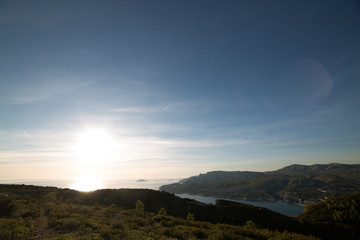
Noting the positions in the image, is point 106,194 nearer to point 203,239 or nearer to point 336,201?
point 203,239

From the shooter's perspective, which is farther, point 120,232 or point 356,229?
point 356,229

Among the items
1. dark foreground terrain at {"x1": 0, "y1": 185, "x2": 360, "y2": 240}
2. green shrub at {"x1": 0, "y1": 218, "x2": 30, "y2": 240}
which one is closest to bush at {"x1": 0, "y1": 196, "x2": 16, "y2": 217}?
dark foreground terrain at {"x1": 0, "y1": 185, "x2": 360, "y2": 240}

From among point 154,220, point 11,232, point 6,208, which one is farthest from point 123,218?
point 6,208

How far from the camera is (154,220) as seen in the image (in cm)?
2236

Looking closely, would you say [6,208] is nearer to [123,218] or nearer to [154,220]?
[123,218]

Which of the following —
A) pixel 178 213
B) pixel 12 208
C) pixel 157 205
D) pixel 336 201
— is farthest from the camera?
pixel 157 205

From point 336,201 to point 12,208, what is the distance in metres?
45.3

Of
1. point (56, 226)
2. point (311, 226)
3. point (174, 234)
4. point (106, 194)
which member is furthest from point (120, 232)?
point (106, 194)

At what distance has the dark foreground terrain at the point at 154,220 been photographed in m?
12.9

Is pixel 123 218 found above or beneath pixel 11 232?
beneath

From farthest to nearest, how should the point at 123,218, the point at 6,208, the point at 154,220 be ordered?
the point at 154,220
the point at 123,218
the point at 6,208

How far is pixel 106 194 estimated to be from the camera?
50.4 meters

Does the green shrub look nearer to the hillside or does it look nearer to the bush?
the hillside

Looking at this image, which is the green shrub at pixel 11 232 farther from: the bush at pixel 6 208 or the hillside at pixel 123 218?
the bush at pixel 6 208
